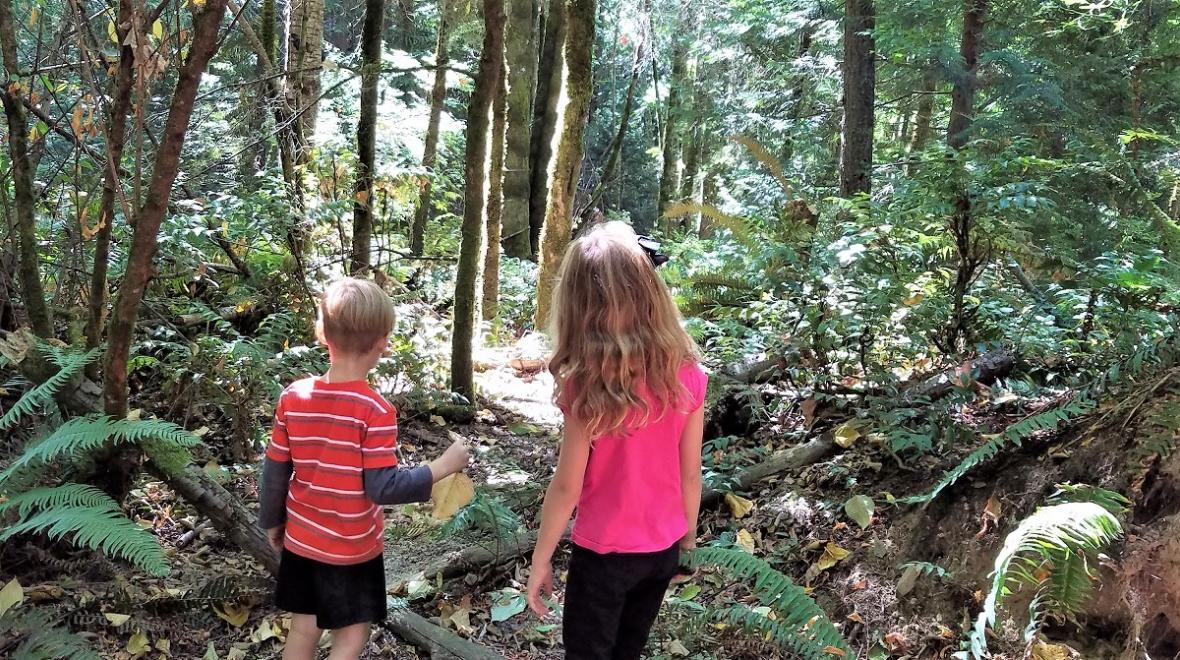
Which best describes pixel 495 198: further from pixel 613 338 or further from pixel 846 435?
pixel 613 338

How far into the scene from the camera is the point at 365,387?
2.41m

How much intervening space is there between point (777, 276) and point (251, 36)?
442 cm

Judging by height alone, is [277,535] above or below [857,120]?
below

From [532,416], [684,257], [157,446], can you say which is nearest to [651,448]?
[157,446]

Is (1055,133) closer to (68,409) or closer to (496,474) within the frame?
(496,474)

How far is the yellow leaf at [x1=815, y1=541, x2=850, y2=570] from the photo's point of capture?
136 inches

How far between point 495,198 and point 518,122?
5.44 m

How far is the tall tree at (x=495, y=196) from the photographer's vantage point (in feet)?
25.1

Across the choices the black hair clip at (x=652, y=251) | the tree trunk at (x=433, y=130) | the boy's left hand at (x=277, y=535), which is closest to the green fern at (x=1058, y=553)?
the black hair clip at (x=652, y=251)

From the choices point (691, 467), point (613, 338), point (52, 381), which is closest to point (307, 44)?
point (52, 381)

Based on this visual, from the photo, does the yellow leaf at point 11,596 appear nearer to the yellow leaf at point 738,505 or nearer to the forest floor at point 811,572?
the forest floor at point 811,572

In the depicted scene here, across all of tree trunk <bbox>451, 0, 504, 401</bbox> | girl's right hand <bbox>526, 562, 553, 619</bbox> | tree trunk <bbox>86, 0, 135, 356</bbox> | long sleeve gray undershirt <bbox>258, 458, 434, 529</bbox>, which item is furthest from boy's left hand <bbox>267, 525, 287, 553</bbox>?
tree trunk <bbox>451, 0, 504, 401</bbox>

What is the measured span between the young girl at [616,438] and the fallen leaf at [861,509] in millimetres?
1577

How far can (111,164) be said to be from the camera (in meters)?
3.03
